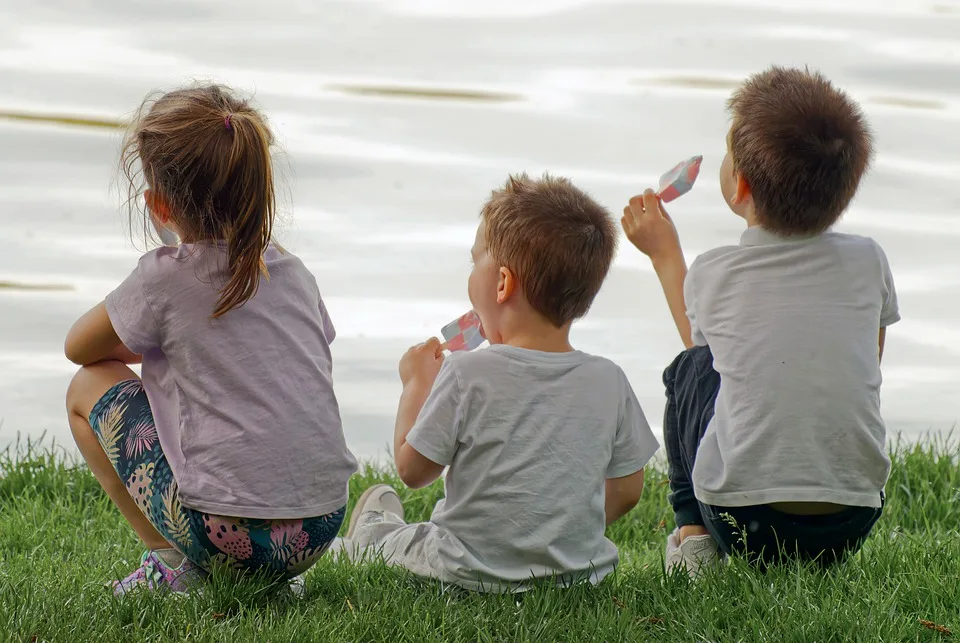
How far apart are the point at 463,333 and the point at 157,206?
76 centimetres

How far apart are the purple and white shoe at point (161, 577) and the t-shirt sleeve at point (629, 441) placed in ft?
2.83

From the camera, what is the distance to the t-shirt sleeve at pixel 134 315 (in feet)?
7.41

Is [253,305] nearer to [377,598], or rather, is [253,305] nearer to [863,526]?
[377,598]

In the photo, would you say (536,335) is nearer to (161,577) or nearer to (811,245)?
(811,245)

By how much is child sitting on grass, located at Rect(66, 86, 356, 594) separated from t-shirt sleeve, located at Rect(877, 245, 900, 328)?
1.17 meters

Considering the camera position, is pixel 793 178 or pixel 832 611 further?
pixel 793 178

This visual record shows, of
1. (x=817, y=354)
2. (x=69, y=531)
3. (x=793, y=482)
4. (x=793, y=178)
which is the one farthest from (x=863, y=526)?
(x=69, y=531)

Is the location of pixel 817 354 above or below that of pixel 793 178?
below

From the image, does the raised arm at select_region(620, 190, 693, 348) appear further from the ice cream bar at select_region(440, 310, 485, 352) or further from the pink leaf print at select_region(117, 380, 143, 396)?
the pink leaf print at select_region(117, 380, 143, 396)

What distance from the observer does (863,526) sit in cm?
246

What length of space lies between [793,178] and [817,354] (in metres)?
0.36

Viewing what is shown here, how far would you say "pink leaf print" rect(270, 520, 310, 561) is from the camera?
230cm

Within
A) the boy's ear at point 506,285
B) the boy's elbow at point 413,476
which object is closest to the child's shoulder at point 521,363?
the boy's ear at point 506,285

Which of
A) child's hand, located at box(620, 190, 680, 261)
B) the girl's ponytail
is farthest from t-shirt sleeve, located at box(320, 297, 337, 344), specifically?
child's hand, located at box(620, 190, 680, 261)
